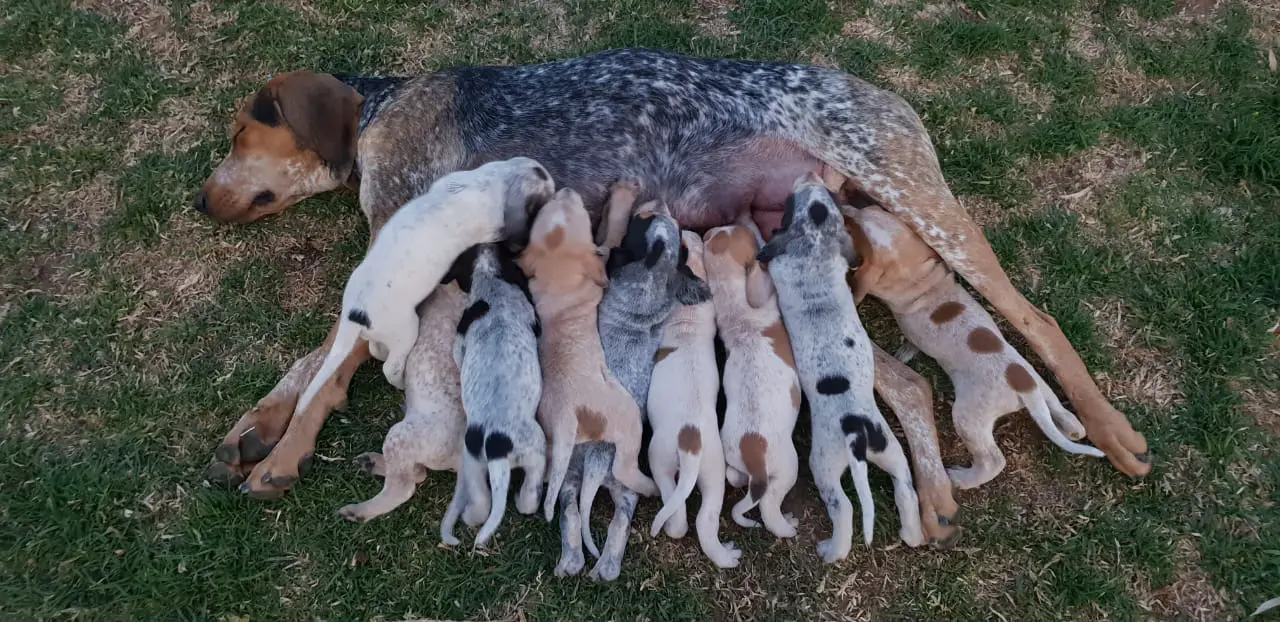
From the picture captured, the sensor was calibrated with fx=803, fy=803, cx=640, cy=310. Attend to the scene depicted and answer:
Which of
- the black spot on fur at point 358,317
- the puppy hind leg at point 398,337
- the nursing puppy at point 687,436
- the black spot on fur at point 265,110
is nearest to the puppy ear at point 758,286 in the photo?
the nursing puppy at point 687,436

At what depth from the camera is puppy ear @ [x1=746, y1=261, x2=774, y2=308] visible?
416cm

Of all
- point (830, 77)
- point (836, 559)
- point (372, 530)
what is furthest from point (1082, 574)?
point (372, 530)

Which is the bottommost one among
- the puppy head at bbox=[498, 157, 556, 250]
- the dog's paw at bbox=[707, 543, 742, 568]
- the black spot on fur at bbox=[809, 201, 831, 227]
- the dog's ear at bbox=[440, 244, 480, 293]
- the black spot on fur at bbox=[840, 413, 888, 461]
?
the dog's paw at bbox=[707, 543, 742, 568]

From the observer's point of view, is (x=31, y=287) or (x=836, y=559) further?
(x=31, y=287)

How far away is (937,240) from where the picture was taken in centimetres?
448

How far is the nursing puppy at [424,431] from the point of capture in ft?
12.6

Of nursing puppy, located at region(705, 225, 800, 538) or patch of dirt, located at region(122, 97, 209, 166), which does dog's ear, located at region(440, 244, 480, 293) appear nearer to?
nursing puppy, located at region(705, 225, 800, 538)

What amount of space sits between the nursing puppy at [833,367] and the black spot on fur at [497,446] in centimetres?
147

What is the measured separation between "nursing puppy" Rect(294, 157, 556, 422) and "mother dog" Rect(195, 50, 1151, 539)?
0.50 m

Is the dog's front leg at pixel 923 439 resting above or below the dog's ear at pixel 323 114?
below

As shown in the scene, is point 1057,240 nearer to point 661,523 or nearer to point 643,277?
point 643,277

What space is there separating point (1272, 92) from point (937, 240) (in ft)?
10.00

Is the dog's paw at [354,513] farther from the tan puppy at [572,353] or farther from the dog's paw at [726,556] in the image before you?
the dog's paw at [726,556]

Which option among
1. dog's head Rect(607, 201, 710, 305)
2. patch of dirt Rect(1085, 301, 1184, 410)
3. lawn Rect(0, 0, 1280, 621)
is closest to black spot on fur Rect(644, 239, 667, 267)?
dog's head Rect(607, 201, 710, 305)
